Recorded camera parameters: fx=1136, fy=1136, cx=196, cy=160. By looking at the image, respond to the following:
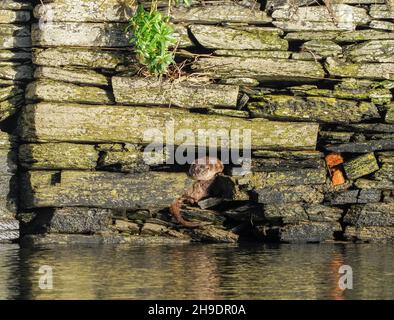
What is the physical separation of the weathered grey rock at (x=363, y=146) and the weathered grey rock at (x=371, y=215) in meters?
Answer: 0.87

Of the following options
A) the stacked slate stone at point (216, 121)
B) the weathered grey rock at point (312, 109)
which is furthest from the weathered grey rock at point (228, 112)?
the weathered grey rock at point (312, 109)

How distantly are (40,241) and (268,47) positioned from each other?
183 inches

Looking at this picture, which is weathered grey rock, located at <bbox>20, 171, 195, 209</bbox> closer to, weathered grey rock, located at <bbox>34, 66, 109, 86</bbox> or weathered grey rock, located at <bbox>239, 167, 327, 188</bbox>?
weathered grey rock, located at <bbox>239, 167, 327, 188</bbox>

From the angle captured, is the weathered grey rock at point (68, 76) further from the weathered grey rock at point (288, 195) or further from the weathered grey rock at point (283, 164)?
the weathered grey rock at point (288, 195)

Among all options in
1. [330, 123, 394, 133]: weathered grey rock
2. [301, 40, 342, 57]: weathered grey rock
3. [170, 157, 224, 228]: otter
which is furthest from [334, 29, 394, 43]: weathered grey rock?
[170, 157, 224, 228]: otter

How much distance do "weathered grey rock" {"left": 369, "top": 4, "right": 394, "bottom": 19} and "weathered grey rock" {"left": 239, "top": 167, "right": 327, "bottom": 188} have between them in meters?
2.75

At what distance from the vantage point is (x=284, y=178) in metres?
17.4

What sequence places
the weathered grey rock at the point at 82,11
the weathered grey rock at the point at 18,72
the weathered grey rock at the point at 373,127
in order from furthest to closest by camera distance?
the weathered grey rock at the point at 18,72
the weathered grey rock at the point at 82,11
the weathered grey rock at the point at 373,127

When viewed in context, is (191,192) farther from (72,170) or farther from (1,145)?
(1,145)

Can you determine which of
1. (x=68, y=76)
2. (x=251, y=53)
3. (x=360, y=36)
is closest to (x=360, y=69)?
(x=360, y=36)

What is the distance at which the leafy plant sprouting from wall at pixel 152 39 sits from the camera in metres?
17.2

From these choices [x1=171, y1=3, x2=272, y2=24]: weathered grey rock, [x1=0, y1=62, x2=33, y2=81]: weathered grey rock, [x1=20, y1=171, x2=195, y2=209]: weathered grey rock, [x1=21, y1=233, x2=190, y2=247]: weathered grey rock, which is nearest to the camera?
[x1=21, y1=233, x2=190, y2=247]: weathered grey rock

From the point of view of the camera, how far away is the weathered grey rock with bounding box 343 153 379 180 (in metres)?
17.5

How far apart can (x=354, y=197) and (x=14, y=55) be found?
5878 millimetres
